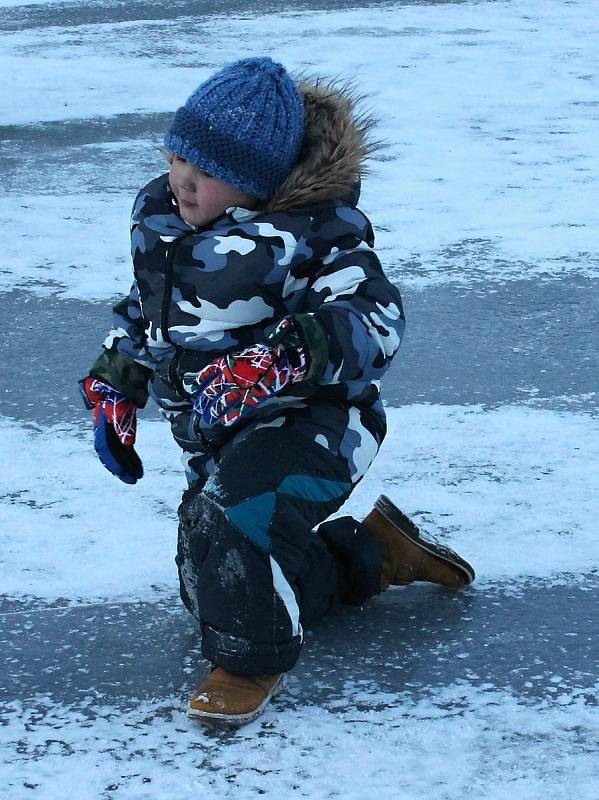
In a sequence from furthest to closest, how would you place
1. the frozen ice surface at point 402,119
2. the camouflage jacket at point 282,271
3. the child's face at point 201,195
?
the frozen ice surface at point 402,119
the child's face at point 201,195
the camouflage jacket at point 282,271

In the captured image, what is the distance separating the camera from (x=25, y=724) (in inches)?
82.9

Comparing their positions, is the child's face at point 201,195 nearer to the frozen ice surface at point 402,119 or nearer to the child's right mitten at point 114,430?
the child's right mitten at point 114,430

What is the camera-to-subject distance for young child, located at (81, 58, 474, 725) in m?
2.13

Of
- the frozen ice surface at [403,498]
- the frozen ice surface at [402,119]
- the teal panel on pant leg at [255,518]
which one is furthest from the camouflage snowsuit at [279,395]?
the frozen ice surface at [402,119]

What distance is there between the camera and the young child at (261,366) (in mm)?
2127

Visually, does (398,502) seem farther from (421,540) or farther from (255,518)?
(255,518)

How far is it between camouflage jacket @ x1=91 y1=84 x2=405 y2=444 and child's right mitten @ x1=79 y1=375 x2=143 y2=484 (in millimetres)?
112

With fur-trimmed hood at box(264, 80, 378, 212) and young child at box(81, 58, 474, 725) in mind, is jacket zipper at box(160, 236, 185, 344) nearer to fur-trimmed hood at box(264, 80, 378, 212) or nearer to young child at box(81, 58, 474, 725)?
young child at box(81, 58, 474, 725)

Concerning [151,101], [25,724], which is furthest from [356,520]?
[151,101]

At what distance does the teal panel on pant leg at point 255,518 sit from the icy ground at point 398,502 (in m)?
0.27

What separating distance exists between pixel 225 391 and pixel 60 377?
4.99 ft

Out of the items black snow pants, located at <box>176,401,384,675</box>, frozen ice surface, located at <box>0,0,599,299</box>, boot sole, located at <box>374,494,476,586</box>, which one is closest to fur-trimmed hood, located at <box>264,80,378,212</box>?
black snow pants, located at <box>176,401,384,675</box>

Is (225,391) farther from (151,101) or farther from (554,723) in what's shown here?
(151,101)

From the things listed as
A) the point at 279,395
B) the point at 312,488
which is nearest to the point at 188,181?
the point at 279,395
